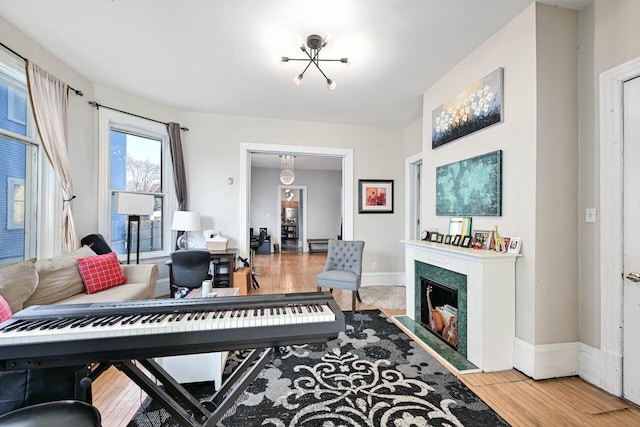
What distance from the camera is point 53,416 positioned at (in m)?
0.93

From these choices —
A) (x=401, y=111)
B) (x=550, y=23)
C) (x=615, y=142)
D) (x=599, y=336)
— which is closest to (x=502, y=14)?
(x=550, y=23)

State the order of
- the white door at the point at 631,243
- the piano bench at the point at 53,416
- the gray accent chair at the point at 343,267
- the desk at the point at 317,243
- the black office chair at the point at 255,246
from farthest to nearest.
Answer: the desk at the point at 317,243 < the black office chair at the point at 255,246 < the gray accent chair at the point at 343,267 < the white door at the point at 631,243 < the piano bench at the point at 53,416

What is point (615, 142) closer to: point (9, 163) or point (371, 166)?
point (371, 166)

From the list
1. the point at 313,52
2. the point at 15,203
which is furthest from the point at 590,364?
the point at 15,203

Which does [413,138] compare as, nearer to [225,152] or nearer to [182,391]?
[225,152]

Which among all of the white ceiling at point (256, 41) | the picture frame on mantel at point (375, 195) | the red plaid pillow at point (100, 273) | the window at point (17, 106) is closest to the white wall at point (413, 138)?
the picture frame on mantel at point (375, 195)

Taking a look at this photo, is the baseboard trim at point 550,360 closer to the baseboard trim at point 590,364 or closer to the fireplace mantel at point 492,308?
the baseboard trim at point 590,364

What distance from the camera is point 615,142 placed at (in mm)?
1873

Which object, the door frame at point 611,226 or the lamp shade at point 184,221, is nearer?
the door frame at point 611,226

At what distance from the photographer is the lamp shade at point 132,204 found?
3.26m

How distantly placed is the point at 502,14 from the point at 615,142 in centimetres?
129

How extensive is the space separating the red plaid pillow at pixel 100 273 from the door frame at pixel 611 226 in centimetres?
427

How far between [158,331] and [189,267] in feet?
8.01

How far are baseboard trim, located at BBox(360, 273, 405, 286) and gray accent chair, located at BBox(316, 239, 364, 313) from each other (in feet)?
2.86
